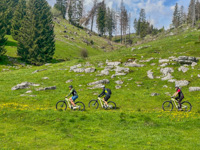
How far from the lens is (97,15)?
158 m

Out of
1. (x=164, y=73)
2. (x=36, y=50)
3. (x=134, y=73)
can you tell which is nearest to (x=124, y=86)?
(x=134, y=73)

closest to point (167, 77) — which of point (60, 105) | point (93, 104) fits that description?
point (93, 104)

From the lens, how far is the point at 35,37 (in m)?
70.4

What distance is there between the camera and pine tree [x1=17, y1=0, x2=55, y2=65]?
6869 centimetres

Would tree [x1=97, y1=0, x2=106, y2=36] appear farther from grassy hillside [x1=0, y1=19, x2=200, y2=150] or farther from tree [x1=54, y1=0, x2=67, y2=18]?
grassy hillside [x1=0, y1=19, x2=200, y2=150]

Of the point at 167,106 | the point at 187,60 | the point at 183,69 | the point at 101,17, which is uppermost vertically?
the point at 101,17

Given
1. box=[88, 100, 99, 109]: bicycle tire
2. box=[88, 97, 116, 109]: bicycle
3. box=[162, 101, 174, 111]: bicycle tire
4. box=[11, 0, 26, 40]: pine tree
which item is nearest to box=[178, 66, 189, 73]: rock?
box=[162, 101, 174, 111]: bicycle tire

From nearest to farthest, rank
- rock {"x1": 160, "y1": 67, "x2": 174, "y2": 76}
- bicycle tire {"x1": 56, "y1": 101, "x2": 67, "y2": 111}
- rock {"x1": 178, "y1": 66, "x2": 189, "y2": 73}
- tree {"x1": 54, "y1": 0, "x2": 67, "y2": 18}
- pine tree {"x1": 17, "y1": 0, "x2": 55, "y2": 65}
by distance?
bicycle tire {"x1": 56, "y1": 101, "x2": 67, "y2": 111}, rock {"x1": 178, "y1": 66, "x2": 189, "y2": 73}, rock {"x1": 160, "y1": 67, "x2": 174, "y2": 76}, pine tree {"x1": 17, "y1": 0, "x2": 55, "y2": 65}, tree {"x1": 54, "y1": 0, "x2": 67, "y2": 18}

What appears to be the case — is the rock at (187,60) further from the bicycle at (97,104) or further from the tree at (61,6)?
the tree at (61,6)

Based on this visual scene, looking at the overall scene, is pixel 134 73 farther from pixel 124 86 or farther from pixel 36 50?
pixel 36 50

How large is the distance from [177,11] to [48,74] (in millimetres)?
176545

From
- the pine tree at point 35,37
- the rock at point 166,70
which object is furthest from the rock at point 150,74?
the pine tree at point 35,37

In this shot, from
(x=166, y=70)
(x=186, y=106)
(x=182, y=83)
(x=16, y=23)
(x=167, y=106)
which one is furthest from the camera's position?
(x=16, y=23)

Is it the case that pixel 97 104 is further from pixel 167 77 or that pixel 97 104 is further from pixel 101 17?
pixel 101 17
